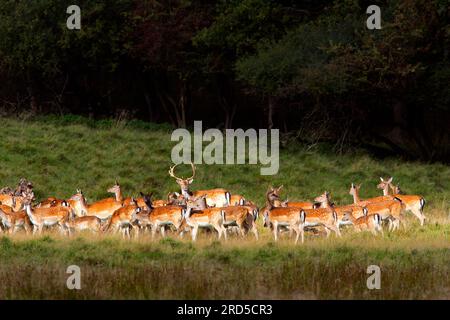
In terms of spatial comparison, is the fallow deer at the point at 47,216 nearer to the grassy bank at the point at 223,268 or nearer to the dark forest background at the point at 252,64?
the grassy bank at the point at 223,268

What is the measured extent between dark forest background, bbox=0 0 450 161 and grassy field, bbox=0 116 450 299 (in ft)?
11.9

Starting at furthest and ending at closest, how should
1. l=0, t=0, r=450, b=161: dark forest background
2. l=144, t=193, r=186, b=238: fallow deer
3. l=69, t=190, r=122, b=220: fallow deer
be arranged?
l=0, t=0, r=450, b=161: dark forest background, l=69, t=190, r=122, b=220: fallow deer, l=144, t=193, r=186, b=238: fallow deer

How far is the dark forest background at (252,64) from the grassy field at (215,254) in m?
3.62

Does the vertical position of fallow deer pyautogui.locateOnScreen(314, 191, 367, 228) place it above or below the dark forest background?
below

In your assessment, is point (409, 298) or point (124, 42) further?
point (124, 42)

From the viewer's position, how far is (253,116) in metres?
Answer: 46.2

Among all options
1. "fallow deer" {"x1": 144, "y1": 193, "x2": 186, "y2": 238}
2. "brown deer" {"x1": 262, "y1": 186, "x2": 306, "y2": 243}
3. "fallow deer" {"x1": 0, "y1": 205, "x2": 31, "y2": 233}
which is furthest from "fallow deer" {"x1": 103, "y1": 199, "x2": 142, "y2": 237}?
"brown deer" {"x1": 262, "y1": 186, "x2": 306, "y2": 243}

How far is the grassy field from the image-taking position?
14.1 m

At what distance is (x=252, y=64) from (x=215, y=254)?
16418 millimetres

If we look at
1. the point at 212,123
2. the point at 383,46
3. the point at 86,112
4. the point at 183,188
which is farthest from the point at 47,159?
the point at 212,123

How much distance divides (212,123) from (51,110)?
291 inches

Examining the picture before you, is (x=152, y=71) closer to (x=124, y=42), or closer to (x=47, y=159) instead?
(x=124, y=42)

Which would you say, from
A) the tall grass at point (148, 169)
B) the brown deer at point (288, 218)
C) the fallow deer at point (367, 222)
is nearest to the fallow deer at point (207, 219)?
the brown deer at point (288, 218)

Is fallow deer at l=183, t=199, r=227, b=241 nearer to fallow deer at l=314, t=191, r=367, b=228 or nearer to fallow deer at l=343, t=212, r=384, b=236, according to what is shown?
fallow deer at l=314, t=191, r=367, b=228
